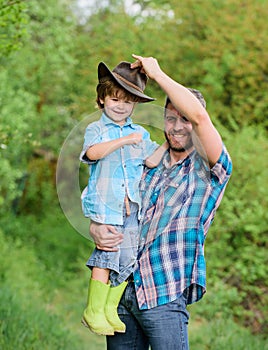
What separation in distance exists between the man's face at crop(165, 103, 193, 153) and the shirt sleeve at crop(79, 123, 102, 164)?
0.25 metres

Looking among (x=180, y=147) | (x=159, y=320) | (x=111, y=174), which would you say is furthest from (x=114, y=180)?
(x=159, y=320)

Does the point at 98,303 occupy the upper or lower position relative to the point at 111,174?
lower

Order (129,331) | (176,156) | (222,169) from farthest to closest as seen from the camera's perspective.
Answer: (129,331) < (176,156) < (222,169)

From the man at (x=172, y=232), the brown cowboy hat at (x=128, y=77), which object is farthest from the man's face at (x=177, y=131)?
the brown cowboy hat at (x=128, y=77)

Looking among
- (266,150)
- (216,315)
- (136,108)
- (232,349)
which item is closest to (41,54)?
(266,150)

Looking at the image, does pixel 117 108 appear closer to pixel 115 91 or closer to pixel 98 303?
pixel 115 91

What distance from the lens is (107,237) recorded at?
2631 millimetres

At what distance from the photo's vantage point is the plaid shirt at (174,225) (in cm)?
266

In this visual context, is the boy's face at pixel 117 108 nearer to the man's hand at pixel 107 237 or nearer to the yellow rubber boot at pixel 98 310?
the man's hand at pixel 107 237

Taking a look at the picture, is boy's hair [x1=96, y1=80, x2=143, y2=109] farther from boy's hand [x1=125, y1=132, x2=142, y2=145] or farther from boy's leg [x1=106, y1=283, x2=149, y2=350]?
boy's leg [x1=106, y1=283, x2=149, y2=350]

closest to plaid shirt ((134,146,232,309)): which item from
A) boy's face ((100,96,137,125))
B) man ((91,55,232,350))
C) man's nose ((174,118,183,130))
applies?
man ((91,55,232,350))

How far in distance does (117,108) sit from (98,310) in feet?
2.39

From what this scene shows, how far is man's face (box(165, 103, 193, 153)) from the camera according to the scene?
8.68 ft

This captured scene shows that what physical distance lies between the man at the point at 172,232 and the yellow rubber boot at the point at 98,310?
13 centimetres
